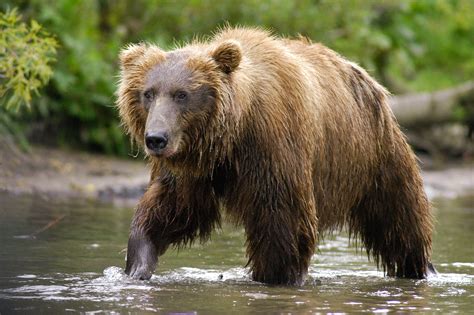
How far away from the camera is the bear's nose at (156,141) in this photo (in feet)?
22.6

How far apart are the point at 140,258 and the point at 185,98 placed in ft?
4.07

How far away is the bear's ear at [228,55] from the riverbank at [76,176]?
5.29 metres

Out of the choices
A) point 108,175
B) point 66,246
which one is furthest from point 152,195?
point 108,175

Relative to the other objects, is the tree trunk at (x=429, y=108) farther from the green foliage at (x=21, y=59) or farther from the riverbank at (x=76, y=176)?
the green foliage at (x=21, y=59)

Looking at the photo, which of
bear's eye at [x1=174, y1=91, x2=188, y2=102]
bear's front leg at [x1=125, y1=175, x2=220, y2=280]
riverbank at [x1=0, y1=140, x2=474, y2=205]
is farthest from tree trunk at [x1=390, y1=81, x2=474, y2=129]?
bear's eye at [x1=174, y1=91, x2=188, y2=102]

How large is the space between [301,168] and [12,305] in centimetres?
230

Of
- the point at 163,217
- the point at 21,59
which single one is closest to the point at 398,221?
the point at 163,217

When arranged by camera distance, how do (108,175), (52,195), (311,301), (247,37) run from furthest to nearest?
(108,175)
(52,195)
(247,37)
(311,301)

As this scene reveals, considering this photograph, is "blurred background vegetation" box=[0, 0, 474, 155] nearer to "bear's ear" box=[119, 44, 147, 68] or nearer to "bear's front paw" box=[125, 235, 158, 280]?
"bear's ear" box=[119, 44, 147, 68]

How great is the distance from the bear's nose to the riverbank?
539 cm

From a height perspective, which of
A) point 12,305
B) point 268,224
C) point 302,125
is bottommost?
point 12,305

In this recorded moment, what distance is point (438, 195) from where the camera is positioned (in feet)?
50.9

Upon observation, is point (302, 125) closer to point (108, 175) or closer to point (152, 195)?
point (152, 195)

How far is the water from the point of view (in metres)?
6.64
